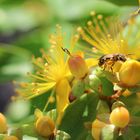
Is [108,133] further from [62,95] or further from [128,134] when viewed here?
[62,95]

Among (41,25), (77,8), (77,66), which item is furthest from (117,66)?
(41,25)

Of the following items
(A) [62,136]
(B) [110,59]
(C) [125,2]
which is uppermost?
(C) [125,2]

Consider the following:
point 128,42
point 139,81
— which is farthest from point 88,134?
point 128,42

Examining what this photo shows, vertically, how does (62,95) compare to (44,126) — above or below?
above

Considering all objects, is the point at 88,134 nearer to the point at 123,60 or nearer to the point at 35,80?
the point at 123,60

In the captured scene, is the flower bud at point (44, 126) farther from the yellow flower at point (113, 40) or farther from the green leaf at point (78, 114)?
the yellow flower at point (113, 40)

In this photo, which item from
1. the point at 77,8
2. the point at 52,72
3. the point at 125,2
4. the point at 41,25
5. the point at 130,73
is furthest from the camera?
the point at 41,25

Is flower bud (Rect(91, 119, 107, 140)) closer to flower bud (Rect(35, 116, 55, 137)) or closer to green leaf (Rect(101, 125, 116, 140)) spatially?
green leaf (Rect(101, 125, 116, 140))
